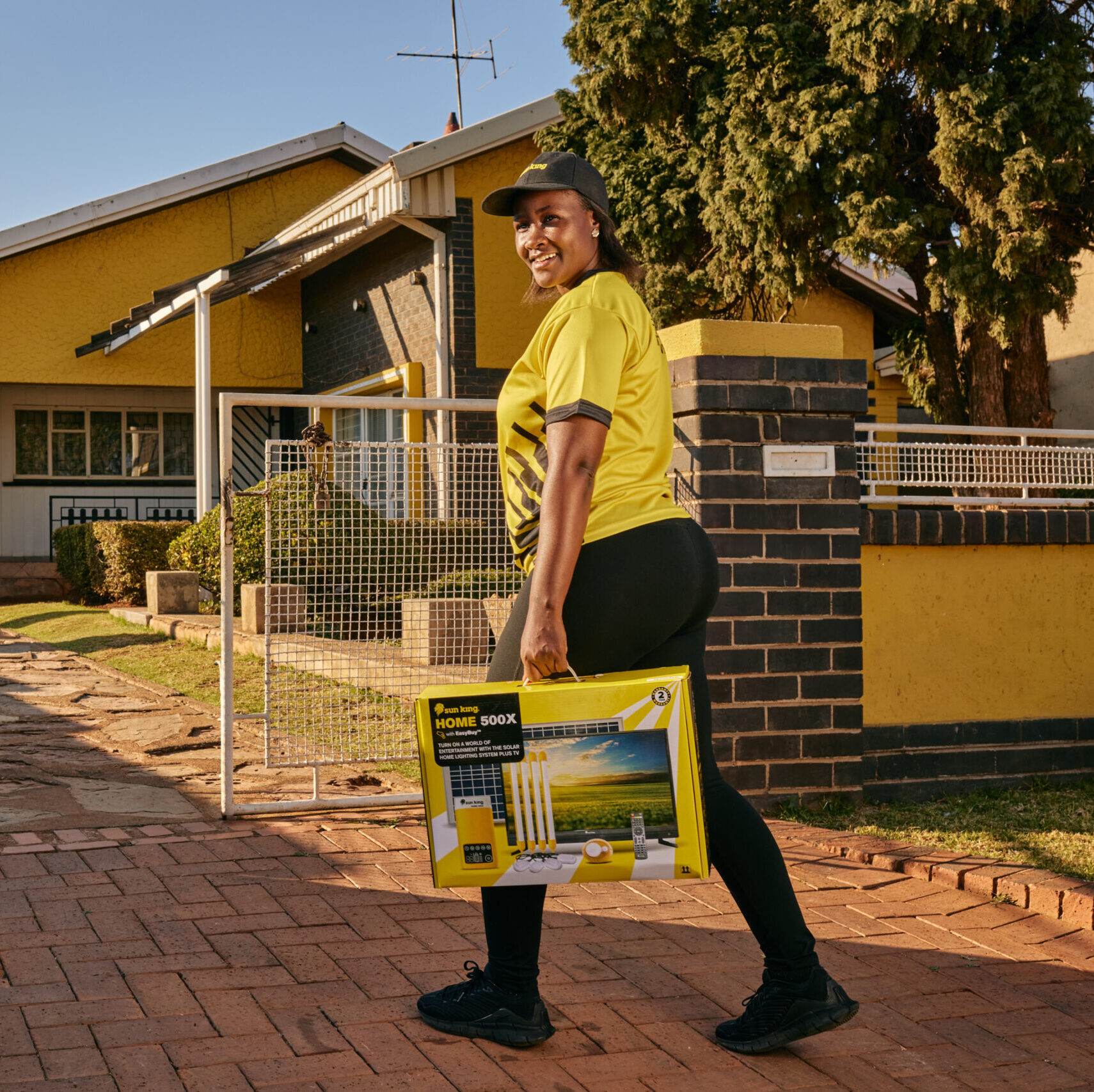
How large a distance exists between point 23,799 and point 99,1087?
3047mm

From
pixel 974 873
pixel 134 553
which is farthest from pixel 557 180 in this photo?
pixel 134 553

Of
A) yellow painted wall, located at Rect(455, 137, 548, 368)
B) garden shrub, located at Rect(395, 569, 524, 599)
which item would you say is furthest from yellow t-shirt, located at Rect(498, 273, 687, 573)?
yellow painted wall, located at Rect(455, 137, 548, 368)

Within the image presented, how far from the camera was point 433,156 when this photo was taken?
13602mm

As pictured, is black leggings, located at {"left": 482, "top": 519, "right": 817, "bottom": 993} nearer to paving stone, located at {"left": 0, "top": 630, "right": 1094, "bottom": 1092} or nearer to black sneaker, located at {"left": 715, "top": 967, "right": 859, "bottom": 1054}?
black sneaker, located at {"left": 715, "top": 967, "right": 859, "bottom": 1054}

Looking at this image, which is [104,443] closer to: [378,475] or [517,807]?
[378,475]

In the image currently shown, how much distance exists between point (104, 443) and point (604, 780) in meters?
18.7

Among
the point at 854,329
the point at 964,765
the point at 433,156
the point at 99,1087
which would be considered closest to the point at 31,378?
the point at 433,156

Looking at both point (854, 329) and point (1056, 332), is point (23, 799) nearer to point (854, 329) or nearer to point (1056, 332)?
point (854, 329)

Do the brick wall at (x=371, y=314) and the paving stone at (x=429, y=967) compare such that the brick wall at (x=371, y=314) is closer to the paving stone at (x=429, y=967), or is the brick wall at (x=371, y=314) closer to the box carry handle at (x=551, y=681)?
the paving stone at (x=429, y=967)

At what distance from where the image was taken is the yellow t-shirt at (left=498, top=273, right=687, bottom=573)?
2672 millimetres

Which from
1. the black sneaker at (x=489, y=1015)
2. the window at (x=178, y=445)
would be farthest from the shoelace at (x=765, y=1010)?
the window at (x=178, y=445)

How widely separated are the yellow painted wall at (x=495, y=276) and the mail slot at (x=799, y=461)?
9.06 meters

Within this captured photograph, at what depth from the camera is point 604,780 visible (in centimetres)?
259

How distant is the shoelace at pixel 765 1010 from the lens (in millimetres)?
2867
